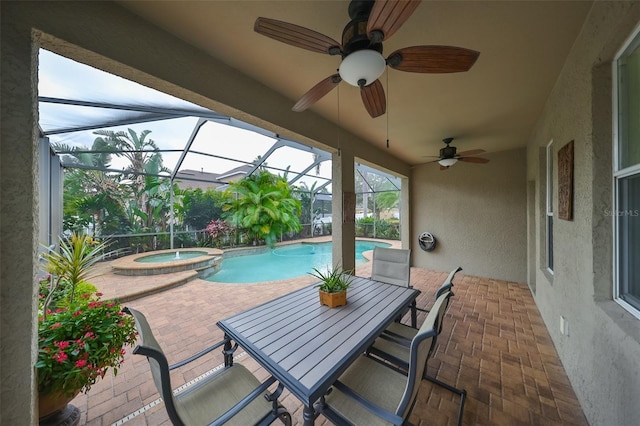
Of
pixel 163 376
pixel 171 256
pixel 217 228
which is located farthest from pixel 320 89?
pixel 217 228

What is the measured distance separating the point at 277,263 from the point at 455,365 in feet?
20.4

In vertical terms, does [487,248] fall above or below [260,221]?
below

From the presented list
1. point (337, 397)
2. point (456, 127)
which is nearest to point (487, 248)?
point (456, 127)

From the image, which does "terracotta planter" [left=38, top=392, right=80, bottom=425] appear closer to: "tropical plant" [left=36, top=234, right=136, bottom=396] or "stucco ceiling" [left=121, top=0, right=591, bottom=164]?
"tropical plant" [left=36, top=234, right=136, bottom=396]

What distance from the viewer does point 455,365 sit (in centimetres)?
222

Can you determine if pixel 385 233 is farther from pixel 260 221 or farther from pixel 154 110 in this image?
pixel 154 110

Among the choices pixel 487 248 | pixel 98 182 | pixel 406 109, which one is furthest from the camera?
pixel 98 182

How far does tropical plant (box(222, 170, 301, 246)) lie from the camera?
833cm

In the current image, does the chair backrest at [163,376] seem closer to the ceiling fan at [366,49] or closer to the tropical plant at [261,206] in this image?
the ceiling fan at [366,49]

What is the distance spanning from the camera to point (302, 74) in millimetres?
2260

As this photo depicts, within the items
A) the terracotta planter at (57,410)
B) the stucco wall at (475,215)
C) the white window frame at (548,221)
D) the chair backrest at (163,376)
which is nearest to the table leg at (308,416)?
the chair backrest at (163,376)

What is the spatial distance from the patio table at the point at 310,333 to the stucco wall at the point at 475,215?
4137 mm

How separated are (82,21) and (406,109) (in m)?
3.16

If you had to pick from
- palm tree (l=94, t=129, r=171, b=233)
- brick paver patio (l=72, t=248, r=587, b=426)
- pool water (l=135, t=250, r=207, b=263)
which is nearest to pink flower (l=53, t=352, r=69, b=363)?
brick paver patio (l=72, t=248, r=587, b=426)
